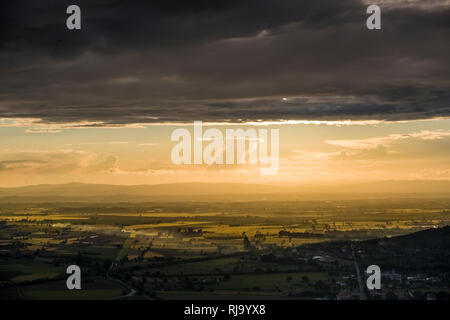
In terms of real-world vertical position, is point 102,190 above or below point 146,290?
above

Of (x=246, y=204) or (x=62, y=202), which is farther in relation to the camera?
(x=62, y=202)

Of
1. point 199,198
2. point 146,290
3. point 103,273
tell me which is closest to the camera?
point 146,290

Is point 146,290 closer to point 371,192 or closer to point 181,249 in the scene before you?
point 181,249

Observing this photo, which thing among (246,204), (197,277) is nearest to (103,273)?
(197,277)

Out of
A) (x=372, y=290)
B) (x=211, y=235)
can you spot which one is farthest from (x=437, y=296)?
(x=211, y=235)

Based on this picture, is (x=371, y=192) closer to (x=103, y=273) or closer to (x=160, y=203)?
(x=160, y=203)

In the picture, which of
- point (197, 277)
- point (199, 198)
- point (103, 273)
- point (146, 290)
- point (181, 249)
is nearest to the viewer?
point (146, 290)

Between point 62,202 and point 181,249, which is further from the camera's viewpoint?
point 62,202
